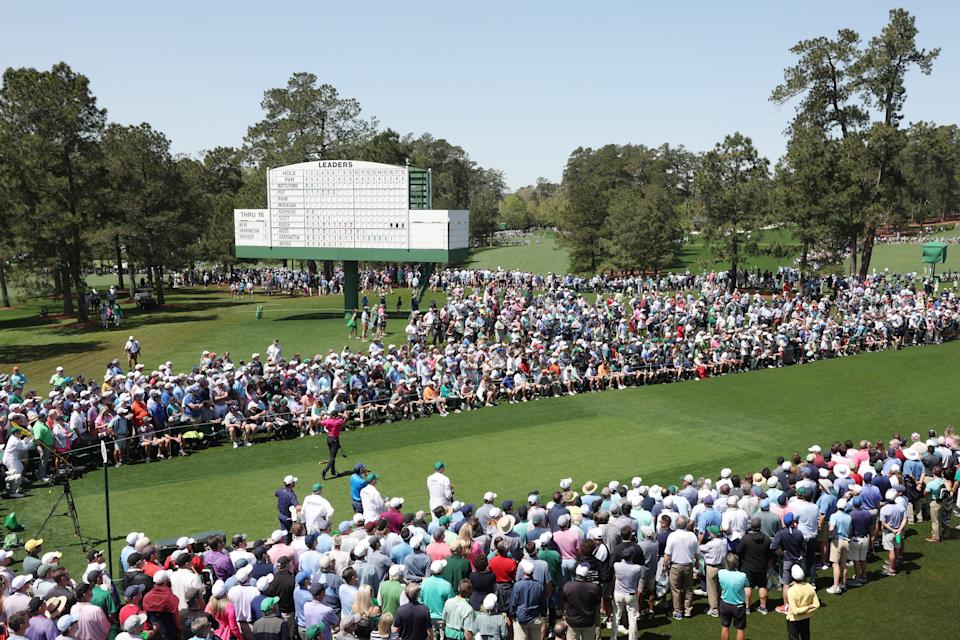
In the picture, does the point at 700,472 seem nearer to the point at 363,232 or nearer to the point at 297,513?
the point at 297,513

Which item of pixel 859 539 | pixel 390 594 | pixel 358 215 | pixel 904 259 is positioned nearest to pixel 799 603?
pixel 859 539

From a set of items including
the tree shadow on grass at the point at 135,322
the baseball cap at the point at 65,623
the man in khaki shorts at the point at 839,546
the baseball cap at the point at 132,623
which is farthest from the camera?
the tree shadow on grass at the point at 135,322

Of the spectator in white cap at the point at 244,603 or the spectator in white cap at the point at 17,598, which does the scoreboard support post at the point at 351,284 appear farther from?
the spectator in white cap at the point at 244,603

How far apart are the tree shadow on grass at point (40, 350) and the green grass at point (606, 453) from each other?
18732 mm

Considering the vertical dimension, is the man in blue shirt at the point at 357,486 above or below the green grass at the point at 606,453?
above

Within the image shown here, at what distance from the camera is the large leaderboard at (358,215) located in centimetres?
3719

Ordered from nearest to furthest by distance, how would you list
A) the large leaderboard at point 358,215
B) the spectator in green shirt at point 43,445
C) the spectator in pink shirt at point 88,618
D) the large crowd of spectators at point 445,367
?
the spectator in pink shirt at point 88,618 < the spectator in green shirt at point 43,445 < the large crowd of spectators at point 445,367 < the large leaderboard at point 358,215

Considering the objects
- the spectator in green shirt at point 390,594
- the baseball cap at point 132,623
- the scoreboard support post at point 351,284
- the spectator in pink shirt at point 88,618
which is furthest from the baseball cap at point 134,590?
the scoreboard support post at point 351,284

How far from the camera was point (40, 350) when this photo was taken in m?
35.3

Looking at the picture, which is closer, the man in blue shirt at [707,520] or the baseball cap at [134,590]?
the baseball cap at [134,590]

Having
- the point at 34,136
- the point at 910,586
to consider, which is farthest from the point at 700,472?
the point at 34,136

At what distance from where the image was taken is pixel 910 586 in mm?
12281

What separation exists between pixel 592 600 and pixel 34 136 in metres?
40.9

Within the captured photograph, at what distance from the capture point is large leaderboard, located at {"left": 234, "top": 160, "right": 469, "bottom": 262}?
37188 millimetres
